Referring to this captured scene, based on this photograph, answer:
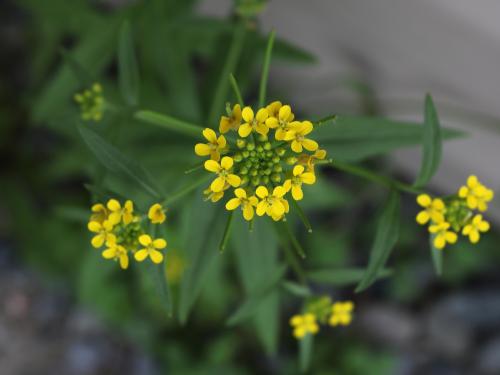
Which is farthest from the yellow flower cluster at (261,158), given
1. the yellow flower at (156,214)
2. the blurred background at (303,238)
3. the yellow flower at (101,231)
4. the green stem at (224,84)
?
the blurred background at (303,238)

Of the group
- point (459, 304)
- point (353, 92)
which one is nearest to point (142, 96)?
point (353, 92)

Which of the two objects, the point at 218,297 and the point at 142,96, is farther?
the point at 218,297

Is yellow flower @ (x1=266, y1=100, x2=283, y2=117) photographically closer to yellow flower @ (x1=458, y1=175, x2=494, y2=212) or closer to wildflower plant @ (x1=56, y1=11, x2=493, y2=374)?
wildflower plant @ (x1=56, y1=11, x2=493, y2=374)

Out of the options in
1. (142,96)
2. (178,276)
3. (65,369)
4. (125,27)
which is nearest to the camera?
(125,27)

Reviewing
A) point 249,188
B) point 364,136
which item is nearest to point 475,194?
point 364,136

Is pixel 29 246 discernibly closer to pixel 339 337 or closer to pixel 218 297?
pixel 218 297

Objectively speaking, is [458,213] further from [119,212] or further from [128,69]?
[128,69]

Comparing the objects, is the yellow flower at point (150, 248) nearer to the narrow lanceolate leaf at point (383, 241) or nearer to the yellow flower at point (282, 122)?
the yellow flower at point (282, 122)
